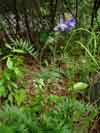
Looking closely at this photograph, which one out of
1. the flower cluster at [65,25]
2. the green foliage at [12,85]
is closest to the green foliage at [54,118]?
the green foliage at [12,85]

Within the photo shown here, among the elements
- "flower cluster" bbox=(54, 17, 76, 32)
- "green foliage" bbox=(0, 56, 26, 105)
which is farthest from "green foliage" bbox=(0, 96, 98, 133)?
"flower cluster" bbox=(54, 17, 76, 32)

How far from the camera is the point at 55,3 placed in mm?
3443

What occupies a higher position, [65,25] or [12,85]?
[65,25]

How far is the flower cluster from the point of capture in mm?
3207

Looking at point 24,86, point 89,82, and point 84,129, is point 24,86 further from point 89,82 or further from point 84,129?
point 84,129

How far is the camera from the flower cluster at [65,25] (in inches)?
126

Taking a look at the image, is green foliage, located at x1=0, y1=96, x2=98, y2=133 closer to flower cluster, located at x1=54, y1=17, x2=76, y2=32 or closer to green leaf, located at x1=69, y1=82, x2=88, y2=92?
green leaf, located at x1=69, y1=82, x2=88, y2=92

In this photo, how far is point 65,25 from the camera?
127 inches

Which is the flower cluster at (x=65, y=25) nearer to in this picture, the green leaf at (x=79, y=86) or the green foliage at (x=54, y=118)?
the green leaf at (x=79, y=86)

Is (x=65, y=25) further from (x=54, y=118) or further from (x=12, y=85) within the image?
(x=54, y=118)

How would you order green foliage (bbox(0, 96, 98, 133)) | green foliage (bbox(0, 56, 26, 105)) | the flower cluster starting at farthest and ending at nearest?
the flower cluster < green foliage (bbox(0, 56, 26, 105)) < green foliage (bbox(0, 96, 98, 133))

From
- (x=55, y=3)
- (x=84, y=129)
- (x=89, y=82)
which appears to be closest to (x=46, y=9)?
(x=55, y=3)

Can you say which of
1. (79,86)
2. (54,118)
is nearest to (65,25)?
(79,86)

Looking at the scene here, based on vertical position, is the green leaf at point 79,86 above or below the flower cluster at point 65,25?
below
